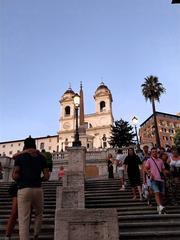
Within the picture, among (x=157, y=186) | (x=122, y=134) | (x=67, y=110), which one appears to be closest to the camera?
(x=157, y=186)

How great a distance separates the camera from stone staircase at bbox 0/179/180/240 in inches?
237

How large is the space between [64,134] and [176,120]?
37640 millimetres

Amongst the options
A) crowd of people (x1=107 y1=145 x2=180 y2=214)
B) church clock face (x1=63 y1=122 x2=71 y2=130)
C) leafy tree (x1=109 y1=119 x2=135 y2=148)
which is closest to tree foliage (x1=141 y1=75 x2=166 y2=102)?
leafy tree (x1=109 y1=119 x2=135 y2=148)

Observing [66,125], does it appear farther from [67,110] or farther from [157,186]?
[157,186]

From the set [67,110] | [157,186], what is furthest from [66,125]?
[157,186]

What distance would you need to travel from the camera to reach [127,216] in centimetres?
700

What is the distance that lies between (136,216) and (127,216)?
0.70ft

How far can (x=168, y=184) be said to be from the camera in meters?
9.38

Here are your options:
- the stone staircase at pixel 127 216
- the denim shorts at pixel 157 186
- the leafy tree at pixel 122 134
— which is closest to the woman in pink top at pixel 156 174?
the denim shorts at pixel 157 186

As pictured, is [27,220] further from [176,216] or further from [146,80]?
[146,80]

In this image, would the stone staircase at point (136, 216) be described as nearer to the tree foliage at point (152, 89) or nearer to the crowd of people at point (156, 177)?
the crowd of people at point (156, 177)

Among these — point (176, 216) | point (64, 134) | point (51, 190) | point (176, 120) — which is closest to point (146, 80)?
point (51, 190)

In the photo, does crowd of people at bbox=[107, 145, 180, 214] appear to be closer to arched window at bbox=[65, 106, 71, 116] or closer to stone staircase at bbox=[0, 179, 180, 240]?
stone staircase at bbox=[0, 179, 180, 240]

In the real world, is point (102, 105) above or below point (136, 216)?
above
